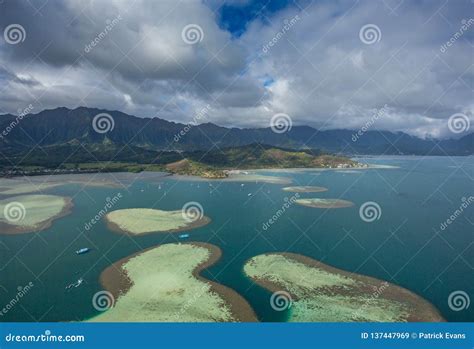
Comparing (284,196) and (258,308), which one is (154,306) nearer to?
(258,308)

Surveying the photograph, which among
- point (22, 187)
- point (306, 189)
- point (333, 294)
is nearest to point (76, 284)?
point (333, 294)

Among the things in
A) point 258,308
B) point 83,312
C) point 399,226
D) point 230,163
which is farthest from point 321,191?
point 230,163

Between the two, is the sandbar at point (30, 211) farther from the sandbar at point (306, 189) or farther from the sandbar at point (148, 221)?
the sandbar at point (306, 189)

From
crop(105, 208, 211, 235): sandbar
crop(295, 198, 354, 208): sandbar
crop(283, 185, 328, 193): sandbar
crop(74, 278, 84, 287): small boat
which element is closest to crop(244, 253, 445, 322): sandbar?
crop(74, 278, 84, 287): small boat

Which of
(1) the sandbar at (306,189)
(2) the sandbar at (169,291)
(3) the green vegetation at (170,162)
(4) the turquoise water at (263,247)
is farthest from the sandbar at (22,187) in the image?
(1) the sandbar at (306,189)

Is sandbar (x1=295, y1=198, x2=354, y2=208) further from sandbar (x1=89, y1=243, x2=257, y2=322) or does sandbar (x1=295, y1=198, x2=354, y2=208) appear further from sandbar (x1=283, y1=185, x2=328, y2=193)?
sandbar (x1=89, y1=243, x2=257, y2=322)
